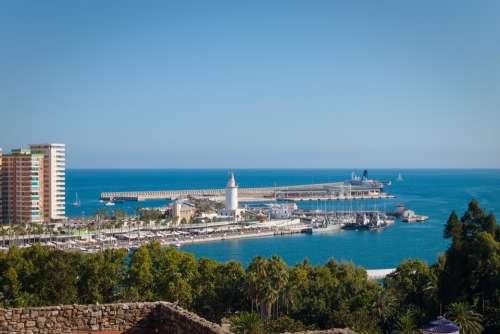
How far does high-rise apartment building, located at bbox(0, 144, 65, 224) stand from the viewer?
70.7 meters

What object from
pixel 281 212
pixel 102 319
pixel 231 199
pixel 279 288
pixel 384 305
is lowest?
pixel 281 212

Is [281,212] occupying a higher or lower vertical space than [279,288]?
lower

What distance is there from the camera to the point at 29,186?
70.5 meters

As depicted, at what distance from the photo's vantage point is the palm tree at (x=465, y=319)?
55.0 feet

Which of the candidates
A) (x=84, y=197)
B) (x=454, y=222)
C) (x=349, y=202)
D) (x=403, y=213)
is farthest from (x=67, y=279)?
(x=84, y=197)

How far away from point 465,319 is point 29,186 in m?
63.1

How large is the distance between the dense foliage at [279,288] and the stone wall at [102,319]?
10.2 meters

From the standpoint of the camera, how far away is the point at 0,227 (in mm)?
62500

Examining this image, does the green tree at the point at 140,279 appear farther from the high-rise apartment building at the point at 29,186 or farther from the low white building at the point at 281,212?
the low white building at the point at 281,212

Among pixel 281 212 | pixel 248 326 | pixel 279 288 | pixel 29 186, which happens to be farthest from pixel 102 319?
pixel 281 212

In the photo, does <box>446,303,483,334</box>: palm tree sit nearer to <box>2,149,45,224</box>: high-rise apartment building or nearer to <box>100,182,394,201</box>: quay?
<box>2,149,45,224</box>: high-rise apartment building

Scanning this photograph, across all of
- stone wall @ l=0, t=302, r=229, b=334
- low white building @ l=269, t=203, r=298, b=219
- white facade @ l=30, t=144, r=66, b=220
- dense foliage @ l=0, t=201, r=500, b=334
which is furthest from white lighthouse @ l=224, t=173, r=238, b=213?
stone wall @ l=0, t=302, r=229, b=334

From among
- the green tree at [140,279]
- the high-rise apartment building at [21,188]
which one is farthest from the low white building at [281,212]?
the green tree at [140,279]

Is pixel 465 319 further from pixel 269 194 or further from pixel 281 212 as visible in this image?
pixel 269 194
